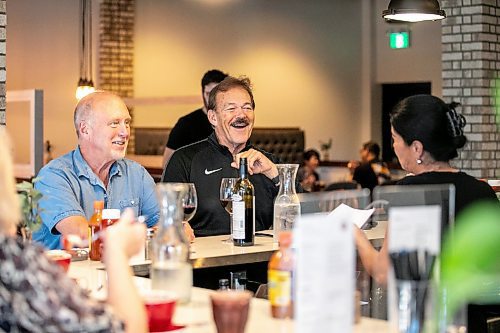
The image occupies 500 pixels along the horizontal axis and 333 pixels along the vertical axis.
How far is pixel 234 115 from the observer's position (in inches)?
194

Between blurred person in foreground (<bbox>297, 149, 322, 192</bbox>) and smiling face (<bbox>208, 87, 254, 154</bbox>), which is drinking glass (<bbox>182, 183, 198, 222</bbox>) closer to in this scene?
smiling face (<bbox>208, 87, 254, 154</bbox>)

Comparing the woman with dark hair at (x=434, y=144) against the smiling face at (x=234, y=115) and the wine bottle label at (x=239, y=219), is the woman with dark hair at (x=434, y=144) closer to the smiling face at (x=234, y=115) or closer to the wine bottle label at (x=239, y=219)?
the wine bottle label at (x=239, y=219)

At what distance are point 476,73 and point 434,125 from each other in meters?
4.91

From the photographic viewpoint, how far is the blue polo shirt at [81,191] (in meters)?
4.06

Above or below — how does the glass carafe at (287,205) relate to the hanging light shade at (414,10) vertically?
below

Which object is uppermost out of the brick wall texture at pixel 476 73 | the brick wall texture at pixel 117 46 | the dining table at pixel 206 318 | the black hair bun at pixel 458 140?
the brick wall texture at pixel 117 46

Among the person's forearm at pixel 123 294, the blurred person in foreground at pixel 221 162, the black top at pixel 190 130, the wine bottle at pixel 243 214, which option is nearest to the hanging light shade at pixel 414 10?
the black top at pixel 190 130

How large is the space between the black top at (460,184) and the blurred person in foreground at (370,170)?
7.40 meters

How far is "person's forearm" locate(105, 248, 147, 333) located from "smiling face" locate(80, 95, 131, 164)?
88.0 inches

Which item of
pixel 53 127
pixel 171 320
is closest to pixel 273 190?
pixel 171 320

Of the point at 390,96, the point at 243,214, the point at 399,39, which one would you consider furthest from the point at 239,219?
the point at 390,96

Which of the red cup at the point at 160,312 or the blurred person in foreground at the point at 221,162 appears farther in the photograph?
the blurred person in foreground at the point at 221,162

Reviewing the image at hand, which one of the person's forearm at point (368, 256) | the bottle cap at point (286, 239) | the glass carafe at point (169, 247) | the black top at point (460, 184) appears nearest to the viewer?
the bottle cap at point (286, 239)

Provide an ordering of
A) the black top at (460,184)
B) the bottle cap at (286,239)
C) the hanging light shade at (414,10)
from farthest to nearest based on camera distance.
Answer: the hanging light shade at (414,10) < the black top at (460,184) < the bottle cap at (286,239)
